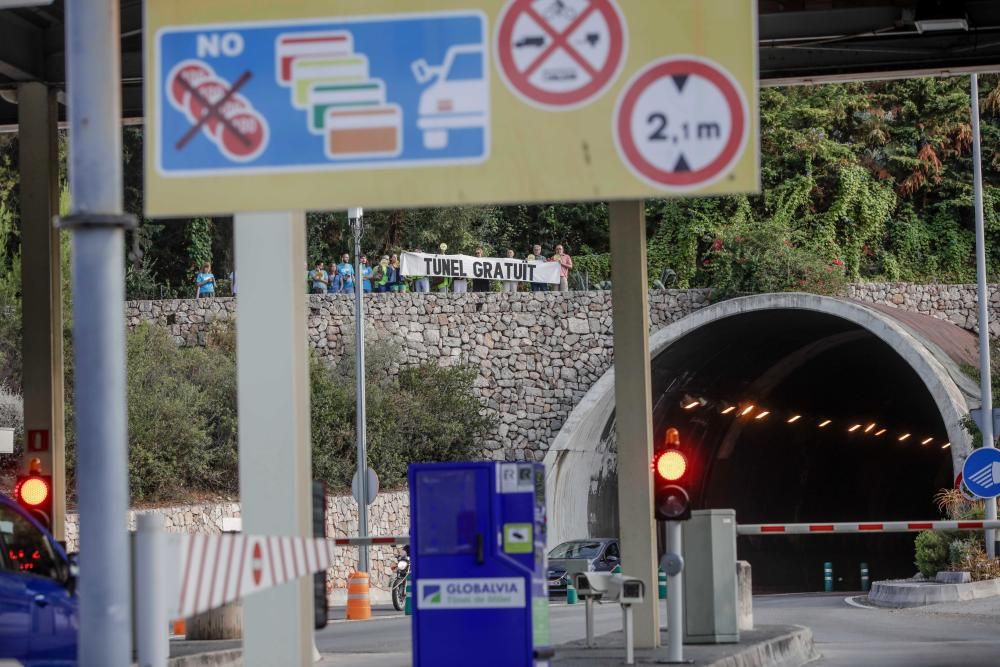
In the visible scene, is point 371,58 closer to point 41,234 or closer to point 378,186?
point 378,186

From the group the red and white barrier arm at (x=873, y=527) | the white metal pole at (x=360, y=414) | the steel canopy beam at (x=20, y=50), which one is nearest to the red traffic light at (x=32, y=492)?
the steel canopy beam at (x=20, y=50)

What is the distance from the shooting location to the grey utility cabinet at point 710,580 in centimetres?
1430

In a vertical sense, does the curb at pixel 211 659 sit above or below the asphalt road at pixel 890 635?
above

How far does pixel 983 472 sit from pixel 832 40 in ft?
34.2

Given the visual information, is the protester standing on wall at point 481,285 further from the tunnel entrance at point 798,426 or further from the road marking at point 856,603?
the road marking at point 856,603

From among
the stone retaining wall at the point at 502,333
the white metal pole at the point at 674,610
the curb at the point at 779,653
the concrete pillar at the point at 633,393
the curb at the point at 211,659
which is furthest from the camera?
the stone retaining wall at the point at 502,333

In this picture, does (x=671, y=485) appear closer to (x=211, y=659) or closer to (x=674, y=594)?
(x=674, y=594)

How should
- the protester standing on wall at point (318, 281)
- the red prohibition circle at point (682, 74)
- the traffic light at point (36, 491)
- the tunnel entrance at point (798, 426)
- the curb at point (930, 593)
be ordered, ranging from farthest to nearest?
the protester standing on wall at point (318, 281) < the tunnel entrance at point (798, 426) < the curb at point (930, 593) < the traffic light at point (36, 491) < the red prohibition circle at point (682, 74)

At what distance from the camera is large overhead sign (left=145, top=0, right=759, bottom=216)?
6.51 m

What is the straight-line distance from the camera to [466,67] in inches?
261

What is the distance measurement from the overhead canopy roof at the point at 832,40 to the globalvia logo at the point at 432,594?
6457 millimetres

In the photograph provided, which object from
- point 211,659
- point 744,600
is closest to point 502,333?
point 744,600

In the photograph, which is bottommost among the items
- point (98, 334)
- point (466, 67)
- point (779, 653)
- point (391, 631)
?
point (391, 631)

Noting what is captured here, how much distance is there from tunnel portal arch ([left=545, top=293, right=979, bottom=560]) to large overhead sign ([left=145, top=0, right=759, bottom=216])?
2587cm
